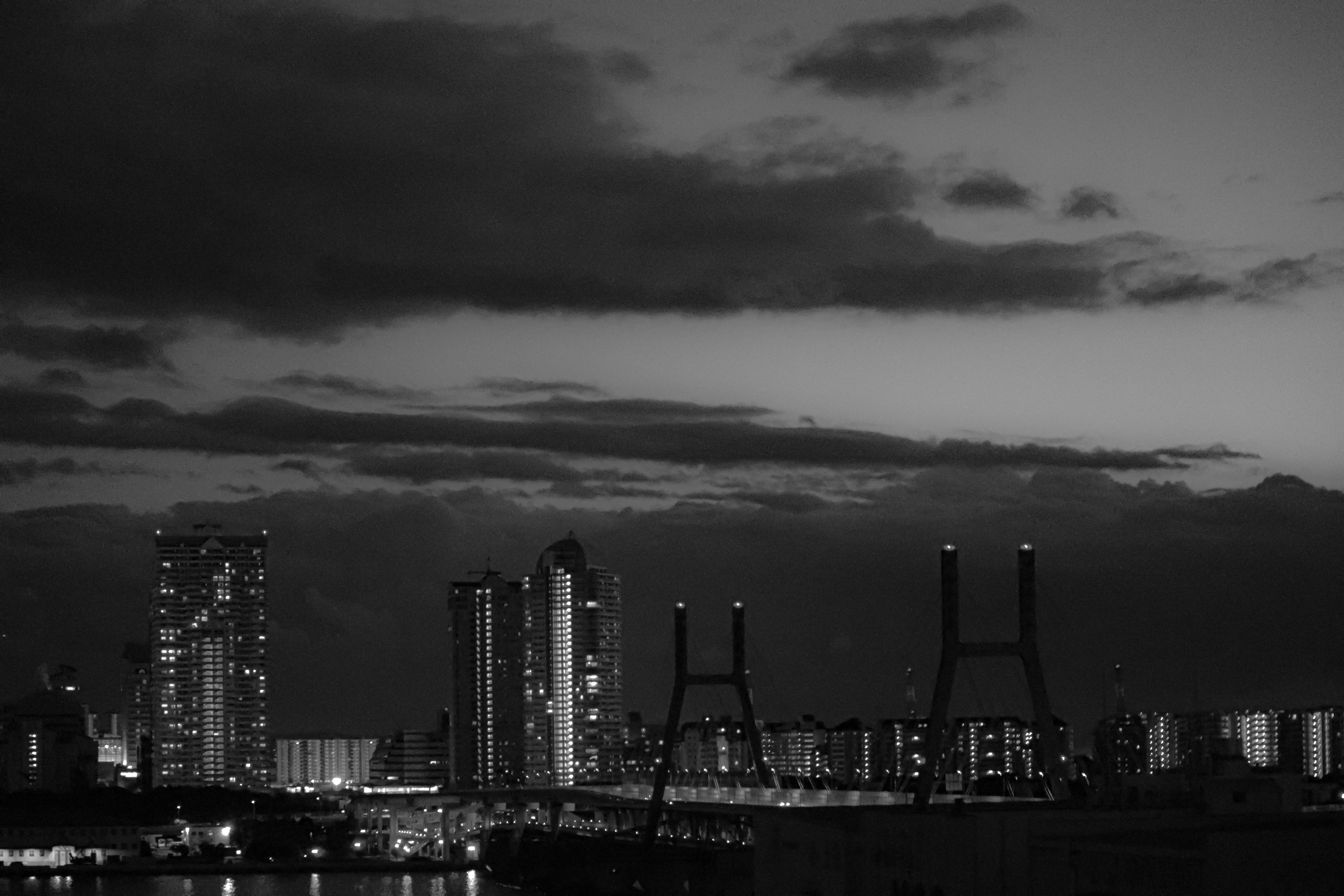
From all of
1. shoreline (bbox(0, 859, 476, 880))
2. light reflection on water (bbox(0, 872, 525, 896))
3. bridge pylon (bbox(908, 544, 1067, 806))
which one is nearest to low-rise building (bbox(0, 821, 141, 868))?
shoreline (bbox(0, 859, 476, 880))

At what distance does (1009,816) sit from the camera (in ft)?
120

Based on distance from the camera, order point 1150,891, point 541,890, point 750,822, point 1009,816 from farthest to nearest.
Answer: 1. point 541,890
2. point 750,822
3. point 1009,816
4. point 1150,891

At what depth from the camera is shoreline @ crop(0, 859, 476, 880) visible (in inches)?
4218

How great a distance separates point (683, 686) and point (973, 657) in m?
26.5

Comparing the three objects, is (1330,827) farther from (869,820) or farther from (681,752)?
(681,752)

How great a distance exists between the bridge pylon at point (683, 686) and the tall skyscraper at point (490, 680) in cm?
9035

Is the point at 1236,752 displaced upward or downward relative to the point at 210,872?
upward

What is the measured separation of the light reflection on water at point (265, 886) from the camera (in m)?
87.8

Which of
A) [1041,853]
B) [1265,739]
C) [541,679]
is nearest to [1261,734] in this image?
[1265,739]

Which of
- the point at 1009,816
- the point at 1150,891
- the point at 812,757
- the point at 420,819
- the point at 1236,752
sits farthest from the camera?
the point at 812,757

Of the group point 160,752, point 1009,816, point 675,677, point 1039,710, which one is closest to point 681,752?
point 160,752

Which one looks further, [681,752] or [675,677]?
[681,752]

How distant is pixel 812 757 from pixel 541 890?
9005 centimetres

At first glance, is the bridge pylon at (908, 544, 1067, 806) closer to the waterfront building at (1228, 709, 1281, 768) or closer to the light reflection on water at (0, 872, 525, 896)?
the light reflection on water at (0, 872, 525, 896)
